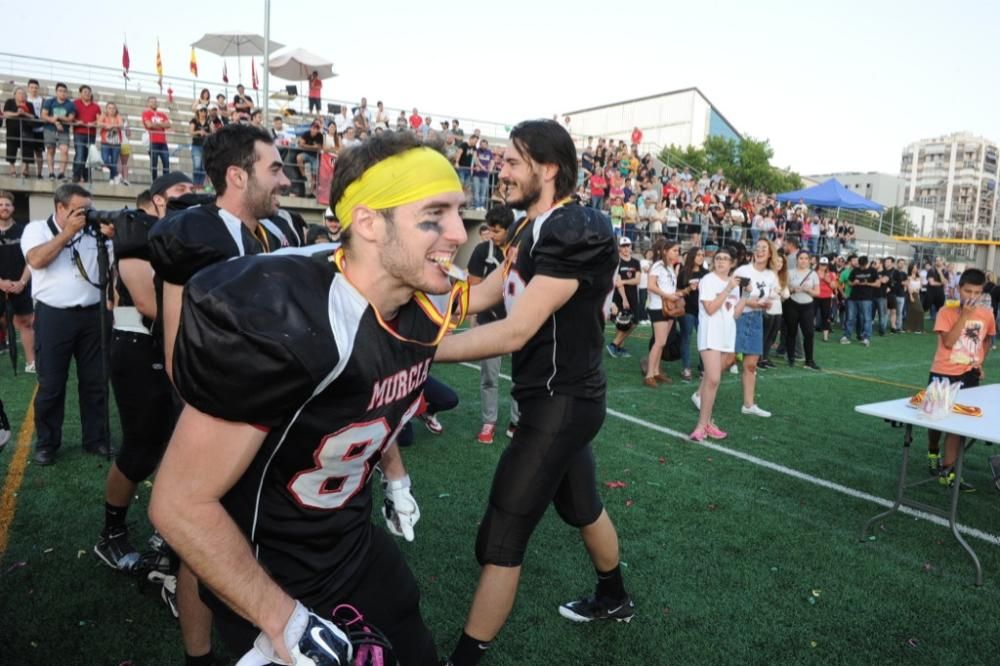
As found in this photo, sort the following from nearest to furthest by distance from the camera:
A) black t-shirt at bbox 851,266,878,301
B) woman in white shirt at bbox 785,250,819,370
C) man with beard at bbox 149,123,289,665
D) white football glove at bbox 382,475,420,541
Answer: man with beard at bbox 149,123,289,665, white football glove at bbox 382,475,420,541, woman in white shirt at bbox 785,250,819,370, black t-shirt at bbox 851,266,878,301

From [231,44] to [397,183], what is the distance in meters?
20.7

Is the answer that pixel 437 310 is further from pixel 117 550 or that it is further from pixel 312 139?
pixel 312 139

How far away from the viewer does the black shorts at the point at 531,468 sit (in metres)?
2.80

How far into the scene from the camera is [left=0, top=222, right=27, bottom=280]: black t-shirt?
7965mm

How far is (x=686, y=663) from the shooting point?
320 cm

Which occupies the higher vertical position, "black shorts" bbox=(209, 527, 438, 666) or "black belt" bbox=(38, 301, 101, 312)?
"black belt" bbox=(38, 301, 101, 312)

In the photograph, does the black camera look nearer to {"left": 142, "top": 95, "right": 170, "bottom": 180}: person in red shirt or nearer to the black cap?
the black cap

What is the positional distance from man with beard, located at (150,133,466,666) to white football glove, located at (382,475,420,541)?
1.88 feet

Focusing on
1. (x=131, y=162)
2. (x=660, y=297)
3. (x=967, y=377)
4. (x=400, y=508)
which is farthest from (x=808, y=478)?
(x=131, y=162)

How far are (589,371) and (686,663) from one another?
4.83ft

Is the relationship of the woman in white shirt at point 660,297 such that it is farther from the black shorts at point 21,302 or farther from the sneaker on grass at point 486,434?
the black shorts at point 21,302

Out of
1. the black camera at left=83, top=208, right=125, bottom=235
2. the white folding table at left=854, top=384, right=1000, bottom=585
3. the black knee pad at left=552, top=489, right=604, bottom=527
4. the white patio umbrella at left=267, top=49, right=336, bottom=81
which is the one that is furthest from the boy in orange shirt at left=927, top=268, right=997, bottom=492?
the white patio umbrella at left=267, top=49, right=336, bottom=81

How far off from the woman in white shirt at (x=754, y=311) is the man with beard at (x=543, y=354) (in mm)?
5300

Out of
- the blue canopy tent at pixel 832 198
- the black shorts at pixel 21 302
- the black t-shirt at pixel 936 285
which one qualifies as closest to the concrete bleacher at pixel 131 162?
the black shorts at pixel 21 302
